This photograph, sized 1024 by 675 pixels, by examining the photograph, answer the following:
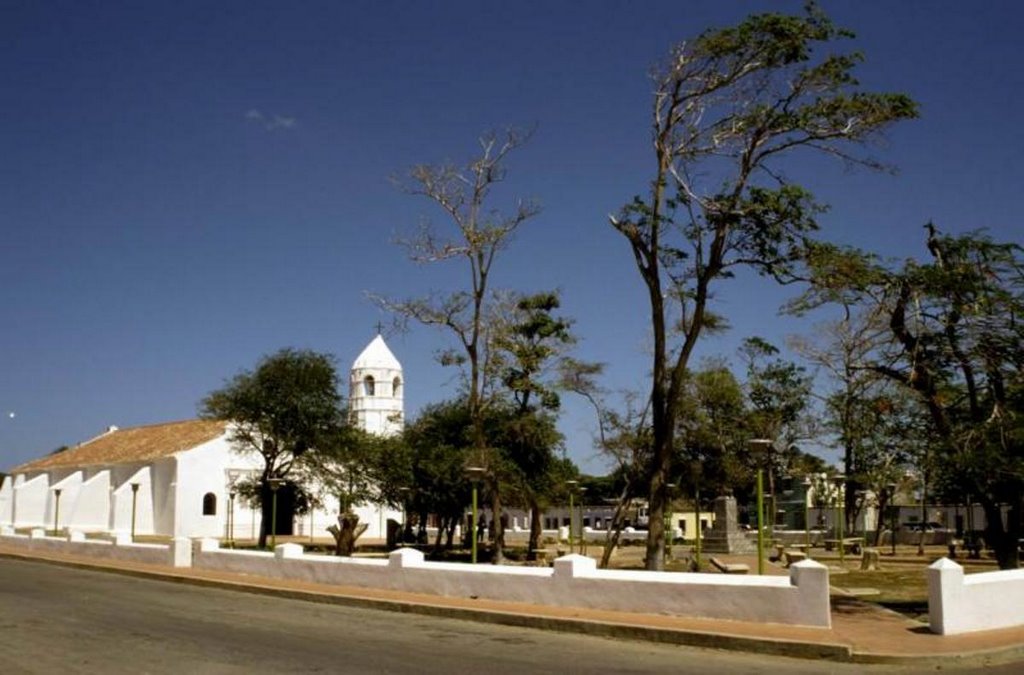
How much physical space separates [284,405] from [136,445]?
24.9m

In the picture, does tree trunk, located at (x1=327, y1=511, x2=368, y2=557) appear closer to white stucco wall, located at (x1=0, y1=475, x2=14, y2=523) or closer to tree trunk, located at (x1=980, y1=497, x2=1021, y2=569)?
tree trunk, located at (x1=980, y1=497, x2=1021, y2=569)

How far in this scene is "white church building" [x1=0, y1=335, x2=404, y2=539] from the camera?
181 ft

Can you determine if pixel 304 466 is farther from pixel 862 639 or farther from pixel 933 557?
pixel 862 639

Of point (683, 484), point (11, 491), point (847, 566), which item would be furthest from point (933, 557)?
point (11, 491)

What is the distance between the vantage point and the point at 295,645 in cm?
1304

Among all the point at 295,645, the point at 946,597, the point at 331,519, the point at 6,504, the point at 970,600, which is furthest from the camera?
the point at 6,504

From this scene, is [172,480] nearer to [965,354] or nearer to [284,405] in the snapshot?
[284,405]

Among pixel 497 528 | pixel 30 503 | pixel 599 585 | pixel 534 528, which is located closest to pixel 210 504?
pixel 30 503

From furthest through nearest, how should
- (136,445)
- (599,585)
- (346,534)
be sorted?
(136,445)
(346,534)
(599,585)

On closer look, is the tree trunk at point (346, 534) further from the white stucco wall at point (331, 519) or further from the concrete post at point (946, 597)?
the concrete post at point (946, 597)

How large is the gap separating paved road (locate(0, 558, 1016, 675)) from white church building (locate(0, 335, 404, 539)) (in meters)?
29.0

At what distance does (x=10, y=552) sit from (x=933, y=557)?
33969mm

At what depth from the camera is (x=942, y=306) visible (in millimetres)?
18062

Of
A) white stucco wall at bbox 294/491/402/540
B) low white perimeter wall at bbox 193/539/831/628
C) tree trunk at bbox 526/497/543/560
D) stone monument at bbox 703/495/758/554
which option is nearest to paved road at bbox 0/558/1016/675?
low white perimeter wall at bbox 193/539/831/628
